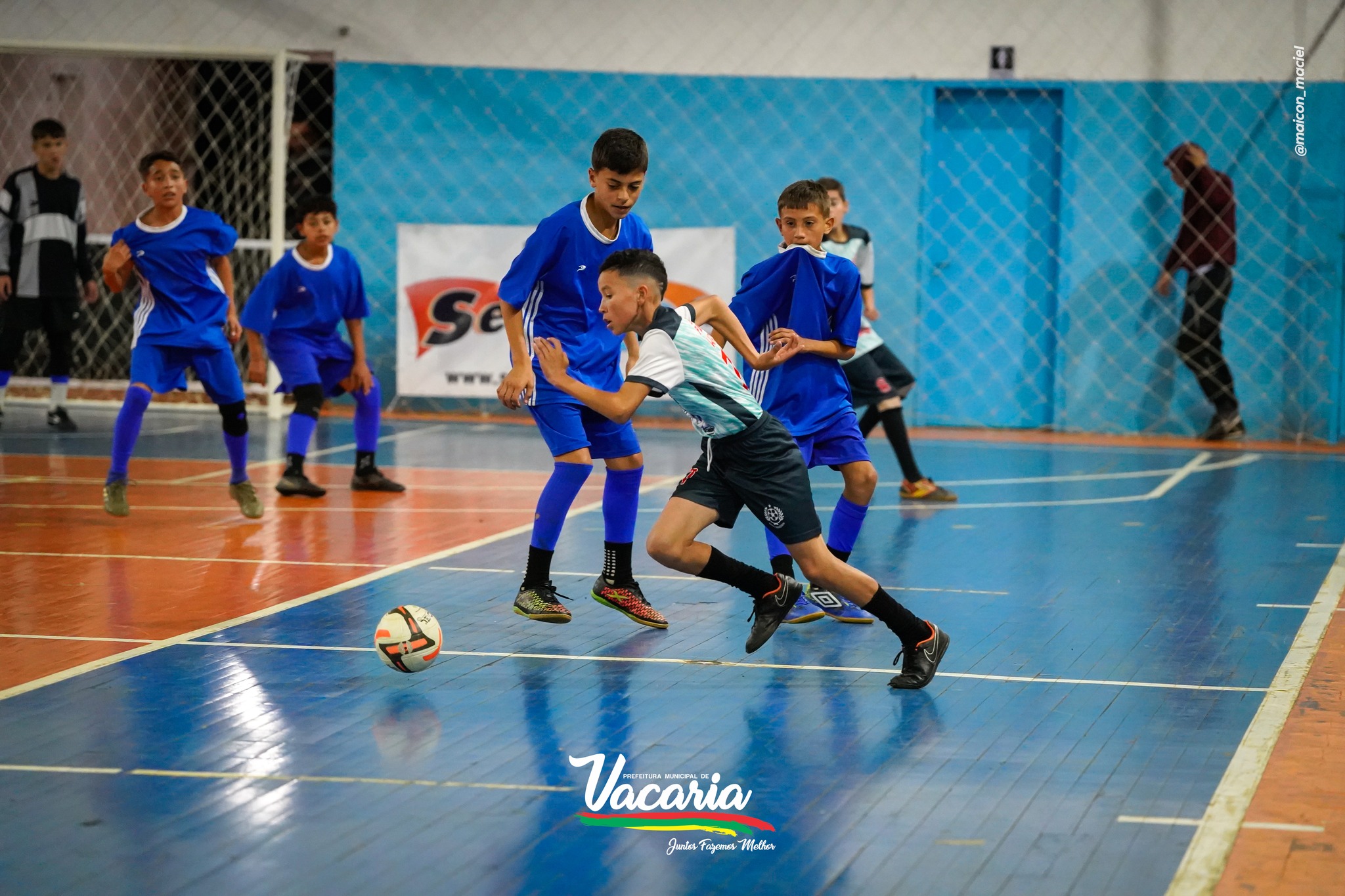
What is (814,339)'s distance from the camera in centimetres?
543

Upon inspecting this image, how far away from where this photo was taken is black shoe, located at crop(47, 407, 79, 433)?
11.9 meters

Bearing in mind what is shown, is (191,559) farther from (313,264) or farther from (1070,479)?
(1070,479)

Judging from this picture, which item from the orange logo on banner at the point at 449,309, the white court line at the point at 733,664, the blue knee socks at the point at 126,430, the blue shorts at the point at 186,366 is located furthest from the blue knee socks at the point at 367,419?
the orange logo on banner at the point at 449,309

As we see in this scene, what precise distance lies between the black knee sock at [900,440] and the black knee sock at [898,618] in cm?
428

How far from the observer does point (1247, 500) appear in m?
8.71

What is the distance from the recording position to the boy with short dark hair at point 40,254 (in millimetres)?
11703

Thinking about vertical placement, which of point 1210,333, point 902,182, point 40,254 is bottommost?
point 1210,333

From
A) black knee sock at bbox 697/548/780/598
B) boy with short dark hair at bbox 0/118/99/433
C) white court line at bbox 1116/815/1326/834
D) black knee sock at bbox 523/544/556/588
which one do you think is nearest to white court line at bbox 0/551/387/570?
black knee sock at bbox 523/544/556/588

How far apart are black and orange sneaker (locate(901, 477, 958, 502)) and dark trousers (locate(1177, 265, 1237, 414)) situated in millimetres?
4976

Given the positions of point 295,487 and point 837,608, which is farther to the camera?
point 295,487

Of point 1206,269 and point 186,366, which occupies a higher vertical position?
point 1206,269

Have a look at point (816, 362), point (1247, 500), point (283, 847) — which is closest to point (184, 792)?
point (283, 847)

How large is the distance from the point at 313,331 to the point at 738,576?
4564 millimetres

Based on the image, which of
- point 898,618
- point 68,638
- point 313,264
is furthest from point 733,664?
point 313,264
